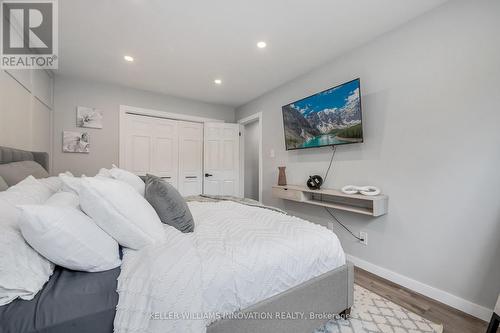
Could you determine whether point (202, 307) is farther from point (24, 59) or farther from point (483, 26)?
point (24, 59)

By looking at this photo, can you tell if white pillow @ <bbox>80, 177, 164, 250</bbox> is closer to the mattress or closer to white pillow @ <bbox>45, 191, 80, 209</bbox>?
white pillow @ <bbox>45, 191, 80, 209</bbox>

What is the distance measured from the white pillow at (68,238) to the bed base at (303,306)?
1.81 ft

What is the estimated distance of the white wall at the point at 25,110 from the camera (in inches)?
73.5

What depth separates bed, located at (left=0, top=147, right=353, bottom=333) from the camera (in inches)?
26.3

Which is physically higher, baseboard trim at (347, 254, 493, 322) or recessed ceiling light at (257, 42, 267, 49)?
recessed ceiling light at (257, 42, 267, 49)

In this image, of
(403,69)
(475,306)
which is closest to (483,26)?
(403,69)

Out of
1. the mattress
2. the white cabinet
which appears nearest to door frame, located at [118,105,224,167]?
the white cabinet

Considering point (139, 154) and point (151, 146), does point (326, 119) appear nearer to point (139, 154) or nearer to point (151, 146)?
point (151, 146)

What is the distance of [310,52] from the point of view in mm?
2492

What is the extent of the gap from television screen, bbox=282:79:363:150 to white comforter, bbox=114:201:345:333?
1366 mm

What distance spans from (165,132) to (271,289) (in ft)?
11.6

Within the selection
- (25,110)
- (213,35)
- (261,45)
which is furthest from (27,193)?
(261,45)

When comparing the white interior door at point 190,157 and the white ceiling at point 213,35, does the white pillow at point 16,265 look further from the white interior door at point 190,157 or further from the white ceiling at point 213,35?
the white interior door at point 190,157

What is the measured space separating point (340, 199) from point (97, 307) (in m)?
2.45
